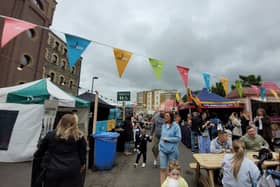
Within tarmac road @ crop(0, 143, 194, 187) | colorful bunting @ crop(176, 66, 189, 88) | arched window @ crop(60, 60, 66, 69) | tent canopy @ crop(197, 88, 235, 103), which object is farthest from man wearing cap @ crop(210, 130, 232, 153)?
arched window @ crop(60, 60, 66, 69)

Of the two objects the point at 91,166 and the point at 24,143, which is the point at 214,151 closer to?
the point at 91,166

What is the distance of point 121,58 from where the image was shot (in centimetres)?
496

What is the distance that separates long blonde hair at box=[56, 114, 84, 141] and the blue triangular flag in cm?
257

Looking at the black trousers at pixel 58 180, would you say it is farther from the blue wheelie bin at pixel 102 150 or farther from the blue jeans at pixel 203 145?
the blue jeans at pixel 203 145

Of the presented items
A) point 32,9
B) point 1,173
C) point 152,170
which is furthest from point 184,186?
point 32,9

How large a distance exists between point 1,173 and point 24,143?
1252mm

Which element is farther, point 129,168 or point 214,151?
point 129,168

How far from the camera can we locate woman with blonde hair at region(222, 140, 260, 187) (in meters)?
2.02

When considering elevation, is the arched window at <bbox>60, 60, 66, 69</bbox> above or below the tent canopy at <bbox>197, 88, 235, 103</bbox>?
above

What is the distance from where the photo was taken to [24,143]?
4.98m

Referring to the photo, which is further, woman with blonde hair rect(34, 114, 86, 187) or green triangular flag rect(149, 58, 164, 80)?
green triangular flag rect(149, 58, 164, 80)

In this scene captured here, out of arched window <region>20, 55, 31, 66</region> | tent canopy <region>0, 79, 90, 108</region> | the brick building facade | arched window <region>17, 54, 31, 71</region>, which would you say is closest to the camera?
tent canopy <region>0, 79, 90, 108</region>

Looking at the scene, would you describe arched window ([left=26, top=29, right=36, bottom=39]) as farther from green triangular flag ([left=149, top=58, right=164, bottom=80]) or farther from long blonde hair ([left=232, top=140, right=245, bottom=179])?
long blonde hair ([left=232, top=140, right=245, bottom=179])

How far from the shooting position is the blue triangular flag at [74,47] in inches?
163
